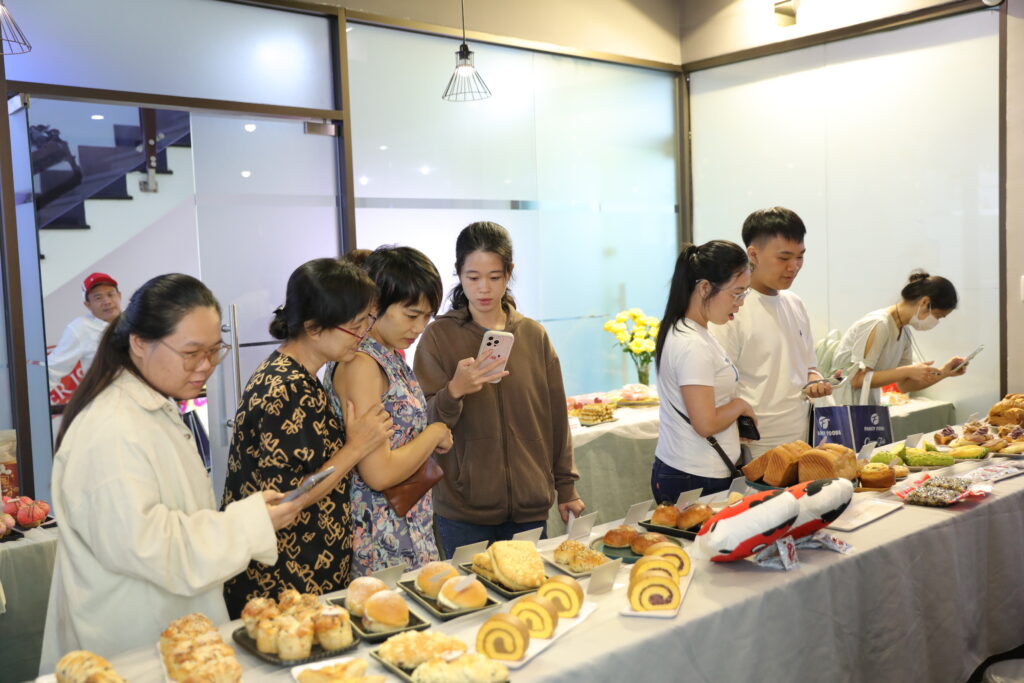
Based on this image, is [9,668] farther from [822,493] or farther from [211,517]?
[822,493]

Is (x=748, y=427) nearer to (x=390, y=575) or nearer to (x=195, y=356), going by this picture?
(x=390, y=575)

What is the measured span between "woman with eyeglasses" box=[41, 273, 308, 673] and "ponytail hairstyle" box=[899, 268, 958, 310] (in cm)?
315

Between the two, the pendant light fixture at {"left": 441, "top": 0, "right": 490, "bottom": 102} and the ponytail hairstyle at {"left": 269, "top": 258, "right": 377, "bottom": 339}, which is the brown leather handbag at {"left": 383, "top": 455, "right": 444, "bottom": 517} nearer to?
the ponytail hairstyle at {"left": 269, "top": 258, "right": 377, "bottom": 339}

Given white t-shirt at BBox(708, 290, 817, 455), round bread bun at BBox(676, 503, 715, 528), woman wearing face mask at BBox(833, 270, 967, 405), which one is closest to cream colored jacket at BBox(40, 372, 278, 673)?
round bread bun at BBox(676, 503, 715, 528)

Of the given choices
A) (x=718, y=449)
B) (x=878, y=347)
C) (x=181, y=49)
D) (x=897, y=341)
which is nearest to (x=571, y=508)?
(x=718, y=449)

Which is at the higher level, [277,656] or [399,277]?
[399,277]

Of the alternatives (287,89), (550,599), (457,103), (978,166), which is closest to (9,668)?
(550,599)

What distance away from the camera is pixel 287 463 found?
167 cm

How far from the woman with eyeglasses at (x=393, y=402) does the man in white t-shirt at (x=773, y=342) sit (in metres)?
1.20

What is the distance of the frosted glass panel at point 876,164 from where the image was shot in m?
4.38

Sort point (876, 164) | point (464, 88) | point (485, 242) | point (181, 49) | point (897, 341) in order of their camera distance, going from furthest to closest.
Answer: point (876, 164) < point (464, 88) < point (897, 341) < point (181, 49) < point (485, 242)

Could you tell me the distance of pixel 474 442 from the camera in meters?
2.40

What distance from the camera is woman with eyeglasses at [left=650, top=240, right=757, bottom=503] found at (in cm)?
241

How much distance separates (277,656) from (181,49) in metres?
3.06
